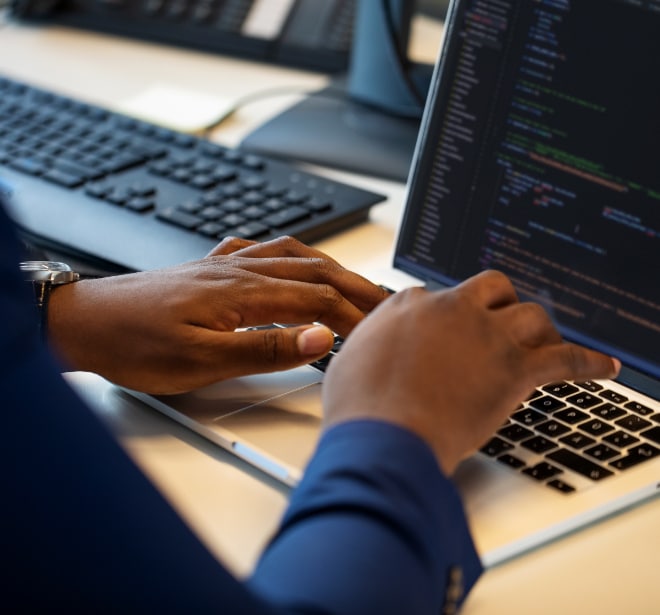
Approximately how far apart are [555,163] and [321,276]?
8.0 inches

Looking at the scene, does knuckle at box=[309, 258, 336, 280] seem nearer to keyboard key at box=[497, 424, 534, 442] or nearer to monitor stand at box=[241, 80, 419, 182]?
keyboard key at box=[497, 424, 534, 442]

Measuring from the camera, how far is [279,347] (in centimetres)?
77

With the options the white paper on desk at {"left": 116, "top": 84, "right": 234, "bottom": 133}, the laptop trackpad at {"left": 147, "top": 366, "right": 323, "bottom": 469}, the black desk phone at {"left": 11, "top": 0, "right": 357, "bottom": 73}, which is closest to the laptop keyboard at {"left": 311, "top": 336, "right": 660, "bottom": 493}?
the laptop trackpad at {"left": 147, "top": 366, "right": 323, "bottom": 469}

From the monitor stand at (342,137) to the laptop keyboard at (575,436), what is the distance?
51cm

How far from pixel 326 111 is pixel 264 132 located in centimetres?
12

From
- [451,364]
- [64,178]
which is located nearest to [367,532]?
[451,364]

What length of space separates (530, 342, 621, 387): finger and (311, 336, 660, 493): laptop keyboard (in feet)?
0.14

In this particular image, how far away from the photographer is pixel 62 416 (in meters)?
0.44

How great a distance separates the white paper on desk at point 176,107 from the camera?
1382 millimetres

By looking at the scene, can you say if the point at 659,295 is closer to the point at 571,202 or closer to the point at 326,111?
the point at 571,202

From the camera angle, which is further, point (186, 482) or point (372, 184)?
point (372, 184)

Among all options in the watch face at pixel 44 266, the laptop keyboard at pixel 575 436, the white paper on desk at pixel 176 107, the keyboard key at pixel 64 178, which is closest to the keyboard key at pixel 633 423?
the laptop keyboard at pixel 575 436

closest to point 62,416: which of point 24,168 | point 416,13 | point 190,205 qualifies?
point 190,205

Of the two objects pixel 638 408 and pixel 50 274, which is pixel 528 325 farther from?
pixel 50 274
